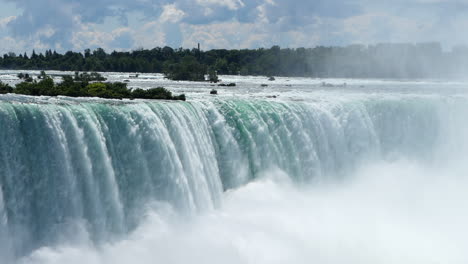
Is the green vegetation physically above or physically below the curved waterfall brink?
above

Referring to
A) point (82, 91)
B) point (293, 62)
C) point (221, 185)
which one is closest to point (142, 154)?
point (221, 185)

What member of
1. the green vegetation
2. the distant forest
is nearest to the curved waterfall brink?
the green vegetation

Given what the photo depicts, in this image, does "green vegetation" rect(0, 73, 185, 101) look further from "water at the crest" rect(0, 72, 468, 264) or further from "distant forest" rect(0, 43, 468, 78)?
"distant forest" rect(0, 43, 468, 78)

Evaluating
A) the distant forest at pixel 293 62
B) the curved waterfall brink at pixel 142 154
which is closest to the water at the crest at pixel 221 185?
the curved waterfall brink at pixel 142 154

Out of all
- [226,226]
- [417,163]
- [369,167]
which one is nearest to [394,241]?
[226,226]

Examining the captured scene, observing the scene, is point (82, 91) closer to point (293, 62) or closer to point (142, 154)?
point (142, 154)

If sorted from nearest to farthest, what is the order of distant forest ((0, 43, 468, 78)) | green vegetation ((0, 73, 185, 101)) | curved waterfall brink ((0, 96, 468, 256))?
curved waterfall brink ((0, 96, 468, 256)), green vegetation ((0, 73, 185, 101)), distant forest ((0, 43, 468, 78))
